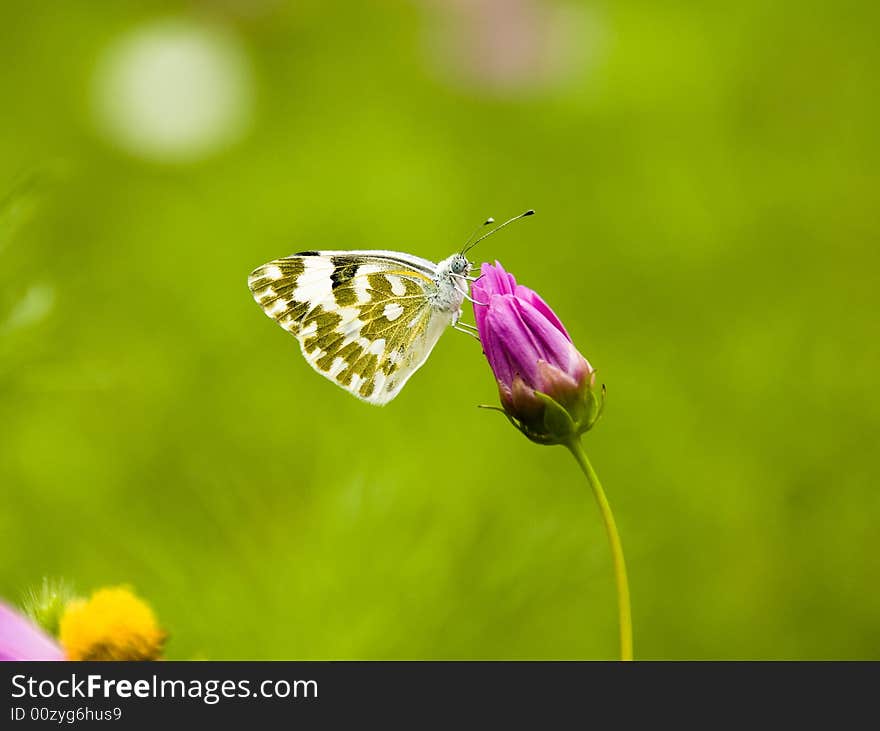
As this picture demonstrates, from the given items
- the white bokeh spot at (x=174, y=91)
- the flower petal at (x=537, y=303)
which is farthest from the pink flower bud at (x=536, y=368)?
the white bokeh spot at (x=174, y=91)

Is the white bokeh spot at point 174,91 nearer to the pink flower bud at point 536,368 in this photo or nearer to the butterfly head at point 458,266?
the butterfly head at point 458,266

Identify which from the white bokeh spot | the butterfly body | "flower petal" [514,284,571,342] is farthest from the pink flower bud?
the white bokeh spot

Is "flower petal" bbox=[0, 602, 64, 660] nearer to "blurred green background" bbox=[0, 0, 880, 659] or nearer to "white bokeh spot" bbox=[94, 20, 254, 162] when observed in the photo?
"blurred green background" bbox=[0, 0, 880, 659]

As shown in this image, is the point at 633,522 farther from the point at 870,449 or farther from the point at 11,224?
the point at 11,224

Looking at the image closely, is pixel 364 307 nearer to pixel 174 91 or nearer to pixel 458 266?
pixel 458 266

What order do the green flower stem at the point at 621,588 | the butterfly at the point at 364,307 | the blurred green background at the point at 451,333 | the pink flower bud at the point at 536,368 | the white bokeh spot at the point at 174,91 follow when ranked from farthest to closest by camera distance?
the white bokeh spot at the point at 174,91 < the blurred green background at the point at 451,333 < the butterfly at the point at 364,307 < the pink flower bud at the point at 536,368 < the green flower stem at the point at 621,588

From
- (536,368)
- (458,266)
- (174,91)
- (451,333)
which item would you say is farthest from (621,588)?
(174,91)
